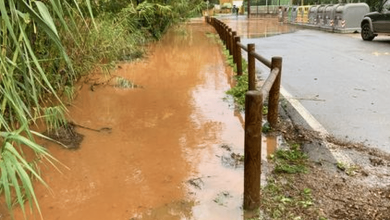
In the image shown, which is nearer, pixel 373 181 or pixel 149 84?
pixel 373 181

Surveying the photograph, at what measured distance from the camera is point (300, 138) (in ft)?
14.1

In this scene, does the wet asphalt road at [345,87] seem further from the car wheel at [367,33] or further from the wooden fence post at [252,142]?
the car wheel at [367,33]

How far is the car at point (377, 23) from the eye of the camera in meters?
13.3

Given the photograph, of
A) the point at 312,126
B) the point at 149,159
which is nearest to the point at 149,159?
the point at 149,159

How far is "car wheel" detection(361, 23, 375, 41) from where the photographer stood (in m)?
14.2

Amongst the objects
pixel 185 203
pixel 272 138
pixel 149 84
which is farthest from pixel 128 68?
pixel 185 203

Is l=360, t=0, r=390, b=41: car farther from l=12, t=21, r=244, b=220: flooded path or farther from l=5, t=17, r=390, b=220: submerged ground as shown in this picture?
l=5, t=17, r=390, b=220: submerged ground

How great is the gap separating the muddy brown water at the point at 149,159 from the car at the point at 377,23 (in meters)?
8.88

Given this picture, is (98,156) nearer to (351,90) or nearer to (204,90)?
(204,90)

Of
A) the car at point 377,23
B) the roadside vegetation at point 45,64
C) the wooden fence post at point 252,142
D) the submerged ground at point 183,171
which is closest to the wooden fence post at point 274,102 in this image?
the submerged ground at point 183,171

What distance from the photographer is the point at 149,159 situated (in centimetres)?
389

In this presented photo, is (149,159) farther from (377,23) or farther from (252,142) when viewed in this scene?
(377,23)

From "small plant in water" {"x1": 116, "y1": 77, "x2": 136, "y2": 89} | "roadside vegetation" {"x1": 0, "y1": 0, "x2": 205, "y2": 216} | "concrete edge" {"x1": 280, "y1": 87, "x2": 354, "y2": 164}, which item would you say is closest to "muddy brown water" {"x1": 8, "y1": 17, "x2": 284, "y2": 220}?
"small plant in water" {"x1": 116, "y1": 77, "x2": 136, "y2": 89}

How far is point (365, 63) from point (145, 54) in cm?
594
